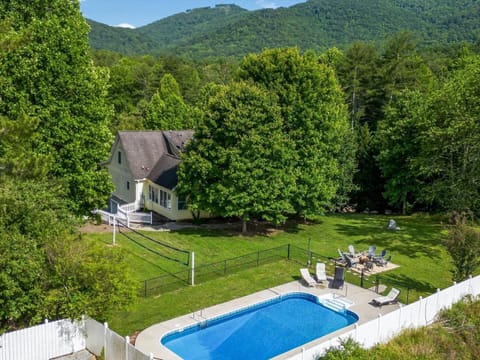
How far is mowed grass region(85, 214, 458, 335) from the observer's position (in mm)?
18797

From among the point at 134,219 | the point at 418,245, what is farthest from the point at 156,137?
the point at 418,245

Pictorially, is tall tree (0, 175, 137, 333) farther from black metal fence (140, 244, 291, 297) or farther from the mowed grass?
black metal fence (140, 244, 291, 297)

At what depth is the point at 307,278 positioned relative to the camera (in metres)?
21.5

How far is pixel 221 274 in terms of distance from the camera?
22.2 metres

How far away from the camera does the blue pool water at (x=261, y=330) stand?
16.3 metres

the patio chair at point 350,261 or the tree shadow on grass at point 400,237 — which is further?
the tree shadow on grass at point 400,237

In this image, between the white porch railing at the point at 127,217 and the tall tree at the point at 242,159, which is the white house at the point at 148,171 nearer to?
the white porch railing at the point at 127,217

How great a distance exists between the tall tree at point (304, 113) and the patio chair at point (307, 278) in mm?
7104

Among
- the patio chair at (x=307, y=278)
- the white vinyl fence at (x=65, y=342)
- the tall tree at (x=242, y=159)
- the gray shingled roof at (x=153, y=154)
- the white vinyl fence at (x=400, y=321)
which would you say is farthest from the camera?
the gray shingled roof at (x=153, y=154)

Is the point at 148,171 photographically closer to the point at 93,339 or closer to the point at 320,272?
the point at 320,272

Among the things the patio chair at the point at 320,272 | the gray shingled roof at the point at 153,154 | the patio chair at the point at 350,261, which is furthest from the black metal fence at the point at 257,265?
the gray shingled roof at the point at 153,154

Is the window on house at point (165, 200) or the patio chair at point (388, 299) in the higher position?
the window on house at point (165, 200)

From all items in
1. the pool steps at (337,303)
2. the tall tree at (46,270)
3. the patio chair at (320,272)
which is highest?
the tall tree at (46,270)

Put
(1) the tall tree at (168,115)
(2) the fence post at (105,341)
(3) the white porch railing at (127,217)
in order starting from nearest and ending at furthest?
(2) the fence post at (105,341), (3) the white porch railing at (127,217), (1) the tall tree at (168,115)
